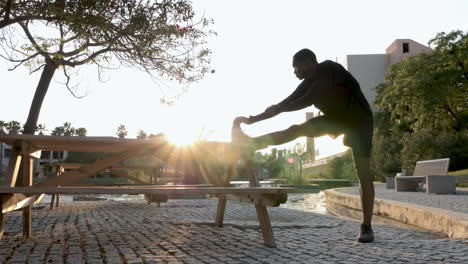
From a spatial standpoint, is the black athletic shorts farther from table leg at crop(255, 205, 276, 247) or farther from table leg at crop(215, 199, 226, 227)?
table leg at crop(215, 199, 226, 227)

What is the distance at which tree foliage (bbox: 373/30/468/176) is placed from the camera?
23.6 m

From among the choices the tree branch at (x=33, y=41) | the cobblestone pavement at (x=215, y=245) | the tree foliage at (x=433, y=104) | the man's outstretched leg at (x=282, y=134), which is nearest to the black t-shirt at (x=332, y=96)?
the man's outstretched leg at (x=282, y=134)

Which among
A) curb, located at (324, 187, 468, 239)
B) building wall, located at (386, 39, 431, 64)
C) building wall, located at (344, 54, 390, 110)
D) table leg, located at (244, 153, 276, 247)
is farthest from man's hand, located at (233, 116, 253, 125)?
building wall, located at (344, 54, 390, 110)

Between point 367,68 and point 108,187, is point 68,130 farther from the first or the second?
point 108,187

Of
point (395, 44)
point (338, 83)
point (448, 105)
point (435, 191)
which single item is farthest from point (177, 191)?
point (395, 44)

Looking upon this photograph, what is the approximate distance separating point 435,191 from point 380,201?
211 inches

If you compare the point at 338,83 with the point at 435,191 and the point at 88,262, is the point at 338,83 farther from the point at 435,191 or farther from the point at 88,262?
the point at 435,191

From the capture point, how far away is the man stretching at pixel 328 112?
11.1 feet

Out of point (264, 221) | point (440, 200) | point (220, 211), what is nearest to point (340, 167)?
point (440, 200)

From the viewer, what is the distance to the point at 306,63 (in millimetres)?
3523

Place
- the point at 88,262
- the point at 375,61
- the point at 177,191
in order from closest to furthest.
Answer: the point at 88,262 < the point at 177,191 < the point at 375,61

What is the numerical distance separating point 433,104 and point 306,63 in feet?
81.4

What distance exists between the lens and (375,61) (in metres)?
64.8

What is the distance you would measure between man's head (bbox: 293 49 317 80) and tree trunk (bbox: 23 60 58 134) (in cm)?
676
